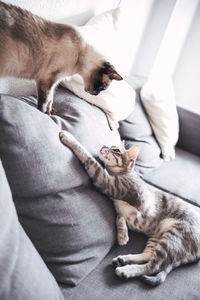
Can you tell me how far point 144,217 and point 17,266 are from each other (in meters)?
0.83

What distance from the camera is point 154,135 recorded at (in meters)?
2.10

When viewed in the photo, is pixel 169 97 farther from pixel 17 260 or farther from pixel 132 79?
pixel 17 260

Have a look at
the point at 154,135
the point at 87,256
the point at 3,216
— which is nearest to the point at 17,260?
the point at 3,216

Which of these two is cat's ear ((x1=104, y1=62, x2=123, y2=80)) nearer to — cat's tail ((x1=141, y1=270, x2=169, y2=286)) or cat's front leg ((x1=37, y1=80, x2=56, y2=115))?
cat's front leg ((x1=37, y1=80, x2=56, y2=115))

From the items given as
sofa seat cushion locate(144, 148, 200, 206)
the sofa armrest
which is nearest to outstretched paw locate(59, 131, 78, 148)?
sofa seat cushion locate(144, 148, 200, 206)

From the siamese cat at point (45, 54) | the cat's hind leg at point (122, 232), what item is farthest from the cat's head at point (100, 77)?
the cat's hind leg at point (122, 232)

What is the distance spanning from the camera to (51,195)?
992 millimetres

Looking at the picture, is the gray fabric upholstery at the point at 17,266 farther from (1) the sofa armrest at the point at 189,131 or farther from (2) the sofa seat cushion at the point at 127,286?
(1) the sofa armrest at the point at 189,131

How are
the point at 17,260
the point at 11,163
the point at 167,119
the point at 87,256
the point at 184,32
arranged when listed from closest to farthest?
the point at 17,260 → the point at 11,163 → the point at 87,256 → the point at 167,119 → the point at 184,32

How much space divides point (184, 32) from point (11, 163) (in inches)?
113

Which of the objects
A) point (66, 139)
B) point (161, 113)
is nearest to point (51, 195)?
point (66, 139)

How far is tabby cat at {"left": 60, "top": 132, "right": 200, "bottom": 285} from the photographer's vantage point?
112 centimetres

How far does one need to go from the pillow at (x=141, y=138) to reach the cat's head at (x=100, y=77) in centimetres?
50

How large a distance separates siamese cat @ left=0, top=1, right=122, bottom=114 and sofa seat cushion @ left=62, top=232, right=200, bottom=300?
740 mm
